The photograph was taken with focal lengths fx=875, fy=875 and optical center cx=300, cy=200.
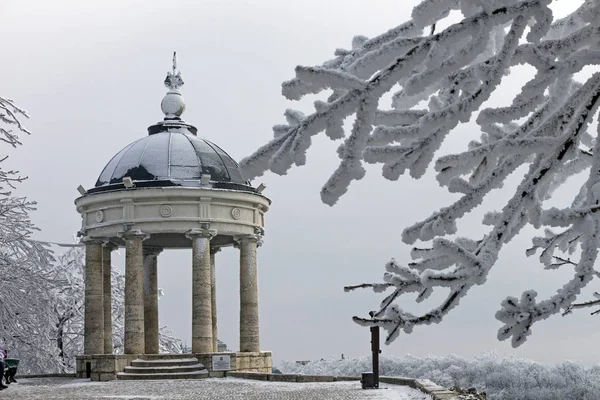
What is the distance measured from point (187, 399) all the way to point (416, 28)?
15.1 m

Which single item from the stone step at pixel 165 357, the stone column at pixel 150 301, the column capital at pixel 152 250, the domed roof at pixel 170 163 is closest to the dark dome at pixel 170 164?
the domed roof at pixel 170 163

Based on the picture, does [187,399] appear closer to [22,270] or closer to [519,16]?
[22,270]

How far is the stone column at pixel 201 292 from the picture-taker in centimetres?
3036

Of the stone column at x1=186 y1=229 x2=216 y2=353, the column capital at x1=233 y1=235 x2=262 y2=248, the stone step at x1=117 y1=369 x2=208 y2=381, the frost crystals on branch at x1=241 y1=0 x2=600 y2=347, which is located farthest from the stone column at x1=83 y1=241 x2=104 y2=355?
the frost crystals on branch at x1=241 y1=0 x2=600 y2=347

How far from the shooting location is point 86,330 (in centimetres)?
3189

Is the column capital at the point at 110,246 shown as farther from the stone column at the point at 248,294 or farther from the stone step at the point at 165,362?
the stone step at the point at 165,362

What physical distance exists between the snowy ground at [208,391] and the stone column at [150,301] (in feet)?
24.9

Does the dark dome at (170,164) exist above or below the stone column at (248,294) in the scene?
above

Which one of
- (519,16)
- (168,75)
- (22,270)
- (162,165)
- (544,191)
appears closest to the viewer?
(519,16)

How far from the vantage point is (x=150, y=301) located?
1364 inches

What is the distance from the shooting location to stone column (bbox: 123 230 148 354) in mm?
30344

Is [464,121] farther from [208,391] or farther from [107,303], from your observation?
[107,303]

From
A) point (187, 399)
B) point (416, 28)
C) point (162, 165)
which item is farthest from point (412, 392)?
point (162, 165)

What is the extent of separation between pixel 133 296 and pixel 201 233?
10.7ft
